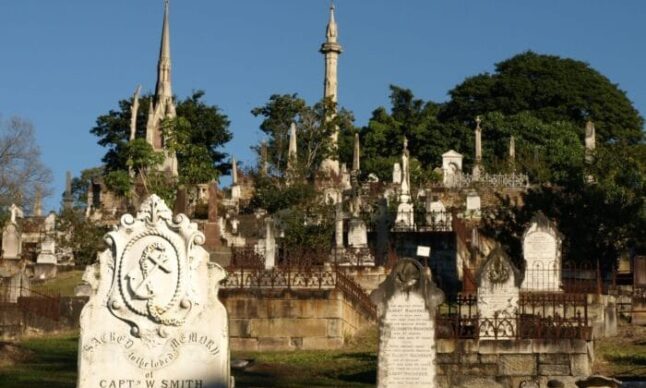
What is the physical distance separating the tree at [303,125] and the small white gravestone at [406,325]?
43.6 metres

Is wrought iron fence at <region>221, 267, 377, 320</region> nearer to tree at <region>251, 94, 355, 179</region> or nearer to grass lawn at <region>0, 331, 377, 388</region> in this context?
grass lawn at <region>0, 331, 377, 388</region>

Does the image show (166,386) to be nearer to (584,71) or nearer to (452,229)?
(452,229)

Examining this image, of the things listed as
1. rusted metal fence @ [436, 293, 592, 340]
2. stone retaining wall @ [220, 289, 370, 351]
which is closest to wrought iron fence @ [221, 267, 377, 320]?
stone retaining wall @ [220, 289, 370, 351]

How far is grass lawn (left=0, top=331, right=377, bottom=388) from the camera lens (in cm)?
2212

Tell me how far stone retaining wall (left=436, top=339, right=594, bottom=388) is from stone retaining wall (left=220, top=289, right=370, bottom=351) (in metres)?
6.07

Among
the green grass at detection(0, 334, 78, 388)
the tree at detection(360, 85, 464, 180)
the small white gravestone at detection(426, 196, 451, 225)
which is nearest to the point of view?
the green grass at detection(0, 334, 78, 388)

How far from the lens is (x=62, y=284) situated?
133 ft

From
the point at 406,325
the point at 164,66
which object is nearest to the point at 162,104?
the point at 164,66

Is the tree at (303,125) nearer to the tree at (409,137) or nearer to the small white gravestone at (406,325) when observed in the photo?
the tree at (409,137)

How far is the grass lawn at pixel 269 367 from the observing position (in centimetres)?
2212

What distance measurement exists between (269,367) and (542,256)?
9548 millimetres

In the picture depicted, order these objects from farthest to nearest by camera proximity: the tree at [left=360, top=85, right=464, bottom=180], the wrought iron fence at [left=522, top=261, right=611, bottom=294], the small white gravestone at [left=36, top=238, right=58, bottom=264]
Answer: the tree at [left=360, top=85, right=464, bottom=180] → the small white gravestone at [left=36, top=238, right=58, bottom=264] → the wrought iron fence at [left=522, top=261, right=611, bottom=294]

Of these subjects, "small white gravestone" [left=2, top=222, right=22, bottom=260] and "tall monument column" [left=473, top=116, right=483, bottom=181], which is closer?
"small white gravestone" [left=2, top=222, right=22, bottom=260]

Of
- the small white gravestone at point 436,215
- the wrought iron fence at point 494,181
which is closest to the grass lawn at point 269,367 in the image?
the small white gravestone at point 436,215
